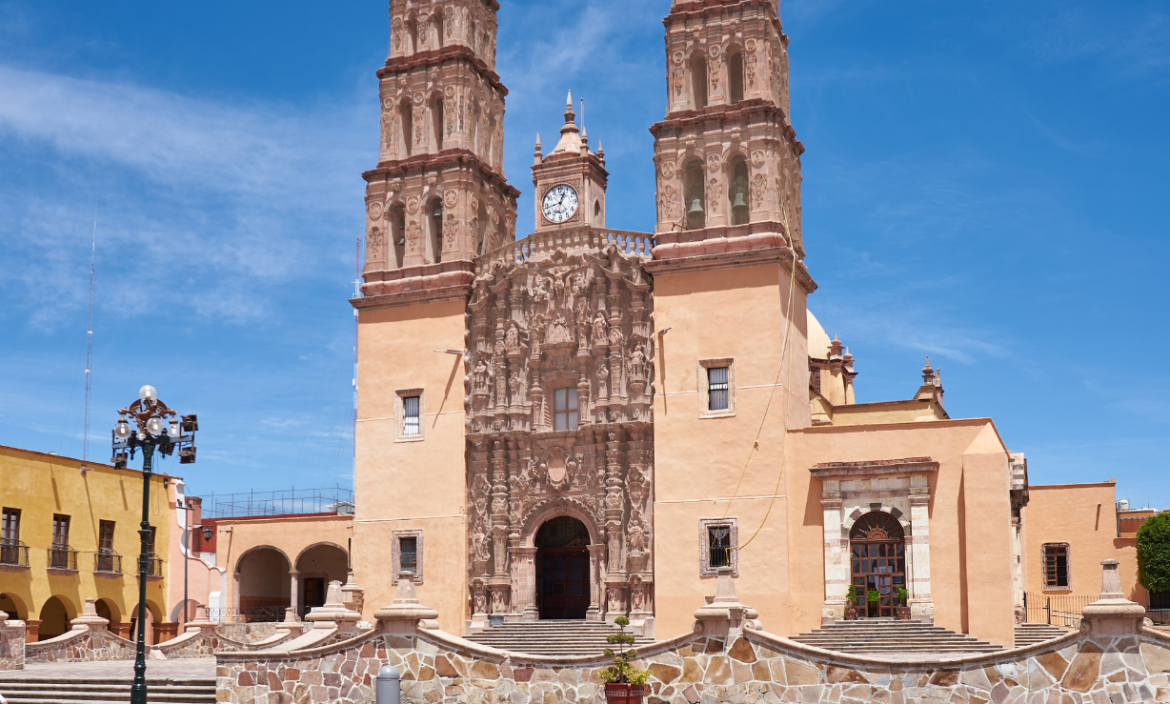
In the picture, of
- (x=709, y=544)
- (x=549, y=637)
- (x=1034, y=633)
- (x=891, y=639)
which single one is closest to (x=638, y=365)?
(x=709, y=544)

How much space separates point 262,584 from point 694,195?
2133 centimetres

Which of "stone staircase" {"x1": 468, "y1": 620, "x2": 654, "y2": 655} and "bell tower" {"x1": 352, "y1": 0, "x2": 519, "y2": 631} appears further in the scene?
"bell tower" {"x1": 352, "y1": 0, "x2": 519, "y2": 631}

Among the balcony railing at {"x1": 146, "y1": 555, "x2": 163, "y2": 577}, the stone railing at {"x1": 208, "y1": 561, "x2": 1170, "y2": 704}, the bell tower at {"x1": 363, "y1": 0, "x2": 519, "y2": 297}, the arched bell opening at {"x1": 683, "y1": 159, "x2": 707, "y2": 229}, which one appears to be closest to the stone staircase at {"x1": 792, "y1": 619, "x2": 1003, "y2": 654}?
the stone railing at {"x1": 208, "y1": 561, "x2": 1170, "y2": 704}

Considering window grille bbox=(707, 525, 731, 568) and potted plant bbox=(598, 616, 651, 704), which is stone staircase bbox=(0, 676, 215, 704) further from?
window grille bbox=(707, 525, 731, 568)

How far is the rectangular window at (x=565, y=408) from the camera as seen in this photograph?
108ft

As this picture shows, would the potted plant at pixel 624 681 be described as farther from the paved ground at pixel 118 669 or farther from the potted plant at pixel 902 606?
the potted plant at pixel 902 606

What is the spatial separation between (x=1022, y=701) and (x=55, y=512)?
97.2 feet

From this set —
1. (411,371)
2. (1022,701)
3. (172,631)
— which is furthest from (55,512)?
(1022,701)

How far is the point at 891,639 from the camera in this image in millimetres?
27766

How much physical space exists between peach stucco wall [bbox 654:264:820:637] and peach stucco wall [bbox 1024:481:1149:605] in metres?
13.0

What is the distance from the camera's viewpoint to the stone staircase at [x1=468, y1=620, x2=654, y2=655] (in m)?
29.7

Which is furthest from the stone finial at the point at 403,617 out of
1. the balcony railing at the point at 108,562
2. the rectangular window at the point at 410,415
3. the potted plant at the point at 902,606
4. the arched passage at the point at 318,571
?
the arched passage at the point at 318,571

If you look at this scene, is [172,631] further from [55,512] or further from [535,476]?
[535,476]

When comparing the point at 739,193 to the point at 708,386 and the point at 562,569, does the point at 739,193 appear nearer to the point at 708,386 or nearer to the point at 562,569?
the point at 708,386
